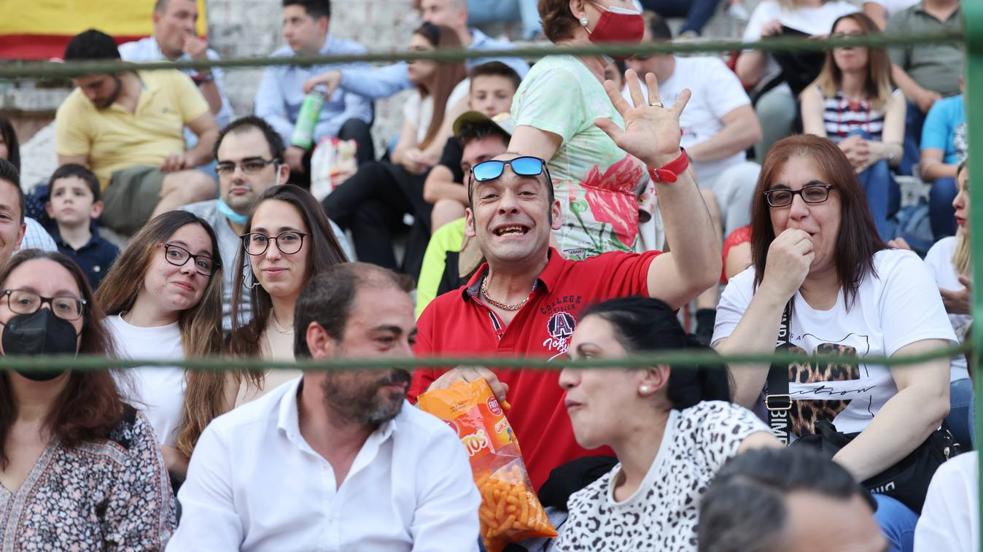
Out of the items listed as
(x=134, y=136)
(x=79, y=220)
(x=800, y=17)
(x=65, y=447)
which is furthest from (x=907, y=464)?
(x=134, y=136)

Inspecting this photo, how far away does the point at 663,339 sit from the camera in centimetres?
311

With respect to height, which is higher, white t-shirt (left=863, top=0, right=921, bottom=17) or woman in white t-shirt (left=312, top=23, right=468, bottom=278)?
white t-shirt (left=863, top=0, right=921, bottom=17)

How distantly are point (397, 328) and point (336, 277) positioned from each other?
19 cm

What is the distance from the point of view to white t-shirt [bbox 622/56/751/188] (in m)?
6.18

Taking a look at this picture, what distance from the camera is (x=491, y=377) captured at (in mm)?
3527

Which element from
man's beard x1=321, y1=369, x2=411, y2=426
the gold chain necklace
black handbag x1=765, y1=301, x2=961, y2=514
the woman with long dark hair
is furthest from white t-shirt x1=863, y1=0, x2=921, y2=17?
the woman with long dark hair

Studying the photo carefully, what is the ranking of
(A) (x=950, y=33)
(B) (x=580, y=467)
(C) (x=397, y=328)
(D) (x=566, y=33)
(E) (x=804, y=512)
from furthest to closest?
(D) (x=566, y=33), (B) (x=580, y=467), (C) (x=397, y=328), (E) (x=804, y=512), (A) (x=950, y=33)

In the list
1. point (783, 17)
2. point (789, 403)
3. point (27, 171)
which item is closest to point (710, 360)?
point (789, 403)

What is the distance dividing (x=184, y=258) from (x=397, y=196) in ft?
6.46

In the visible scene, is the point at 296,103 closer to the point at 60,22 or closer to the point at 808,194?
the point at 60,22

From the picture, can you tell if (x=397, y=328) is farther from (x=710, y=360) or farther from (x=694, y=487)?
(x=710, y=360)

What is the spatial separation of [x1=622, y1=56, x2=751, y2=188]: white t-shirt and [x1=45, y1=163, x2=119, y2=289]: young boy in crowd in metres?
2.43

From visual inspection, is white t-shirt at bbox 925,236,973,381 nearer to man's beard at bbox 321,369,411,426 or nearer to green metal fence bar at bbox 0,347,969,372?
man's beard at bbox 321,369,411,426

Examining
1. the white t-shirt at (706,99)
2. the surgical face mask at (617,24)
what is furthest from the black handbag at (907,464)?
the white t-shirt at (706,99)
